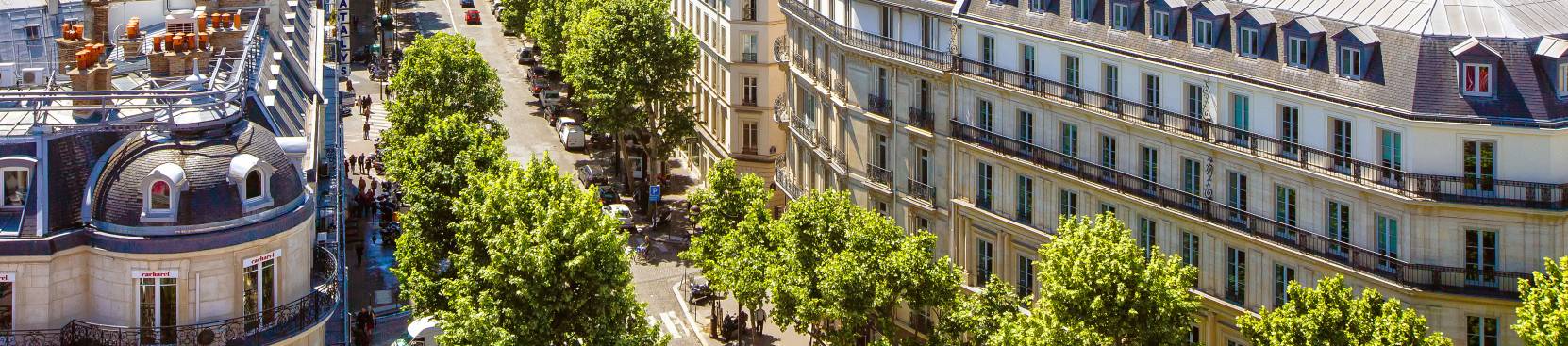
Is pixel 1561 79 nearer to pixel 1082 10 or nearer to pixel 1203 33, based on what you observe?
pixel 1203 33

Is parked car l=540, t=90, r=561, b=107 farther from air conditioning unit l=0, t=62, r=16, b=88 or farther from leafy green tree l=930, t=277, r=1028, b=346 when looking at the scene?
air conditioning unit l=0, t=62, r=16, b=88

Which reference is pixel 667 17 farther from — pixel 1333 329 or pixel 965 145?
pixel 1333 329

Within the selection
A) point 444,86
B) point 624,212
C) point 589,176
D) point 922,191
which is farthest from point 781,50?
point 922,191

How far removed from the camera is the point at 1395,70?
6675cm

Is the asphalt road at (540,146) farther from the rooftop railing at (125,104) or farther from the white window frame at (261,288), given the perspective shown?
the rooftop railing at (125,104)

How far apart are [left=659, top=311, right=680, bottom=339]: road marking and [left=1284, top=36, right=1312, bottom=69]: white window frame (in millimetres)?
37673

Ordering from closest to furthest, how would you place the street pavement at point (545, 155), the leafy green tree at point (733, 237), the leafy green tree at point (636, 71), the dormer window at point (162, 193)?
1. the dormer window at point (162, 193)
2. the leafy green tree at point (733, 237)
3. the street pavement at point (545, 155)
4. the leafy green tree at point (636, 71)

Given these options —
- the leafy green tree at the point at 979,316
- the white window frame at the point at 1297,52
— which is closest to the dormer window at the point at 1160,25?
the white window frame at the point at 1297,52

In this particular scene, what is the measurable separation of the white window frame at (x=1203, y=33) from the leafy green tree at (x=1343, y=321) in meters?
13.7

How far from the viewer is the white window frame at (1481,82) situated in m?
65.8

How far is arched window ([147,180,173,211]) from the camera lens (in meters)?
55.9

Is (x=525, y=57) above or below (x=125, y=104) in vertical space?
below

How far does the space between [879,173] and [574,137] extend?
155 feet

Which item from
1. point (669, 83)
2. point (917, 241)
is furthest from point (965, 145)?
point (669, 83)
